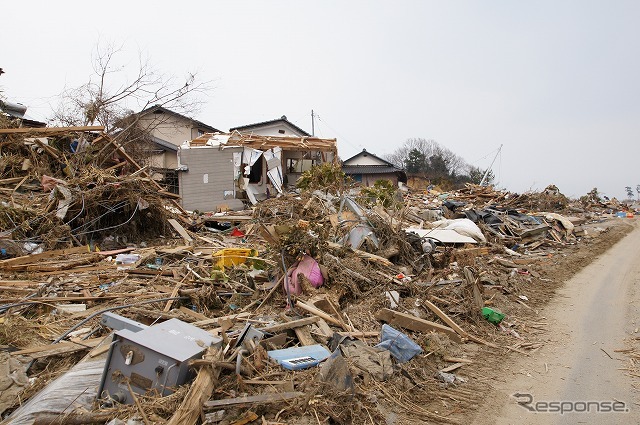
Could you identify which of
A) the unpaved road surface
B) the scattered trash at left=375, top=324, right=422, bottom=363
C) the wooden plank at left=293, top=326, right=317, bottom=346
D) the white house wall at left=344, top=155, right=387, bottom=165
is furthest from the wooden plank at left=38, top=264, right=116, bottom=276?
the white house wall at left=344, top=155, right=387, bottom=165

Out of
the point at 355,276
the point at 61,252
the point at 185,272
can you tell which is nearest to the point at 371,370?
the point at 355,276

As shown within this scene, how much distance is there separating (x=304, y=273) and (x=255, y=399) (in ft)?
10.5

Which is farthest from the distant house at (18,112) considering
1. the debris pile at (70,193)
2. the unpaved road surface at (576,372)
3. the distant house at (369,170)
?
the distant house at (369,170)

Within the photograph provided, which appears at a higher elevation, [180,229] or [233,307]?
[180,229]

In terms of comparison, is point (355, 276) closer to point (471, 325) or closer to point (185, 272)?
point (471, 325)

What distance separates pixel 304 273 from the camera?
638cm

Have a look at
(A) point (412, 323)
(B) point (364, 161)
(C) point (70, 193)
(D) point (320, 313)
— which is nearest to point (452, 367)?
(A) point (412, 323)

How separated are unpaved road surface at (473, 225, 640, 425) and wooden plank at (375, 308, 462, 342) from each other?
33.2 inches

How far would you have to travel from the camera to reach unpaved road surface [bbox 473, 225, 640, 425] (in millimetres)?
3896

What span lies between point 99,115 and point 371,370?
61.2 feet

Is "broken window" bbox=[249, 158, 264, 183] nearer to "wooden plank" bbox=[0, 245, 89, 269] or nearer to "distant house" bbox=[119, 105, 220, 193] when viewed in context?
"distant house" bbox=[119, 105, 220, 193]

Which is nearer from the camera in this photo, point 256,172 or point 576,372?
point 576,372

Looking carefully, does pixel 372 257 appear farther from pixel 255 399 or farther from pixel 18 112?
pixel 18 112

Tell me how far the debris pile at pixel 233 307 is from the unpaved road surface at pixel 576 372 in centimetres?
32
